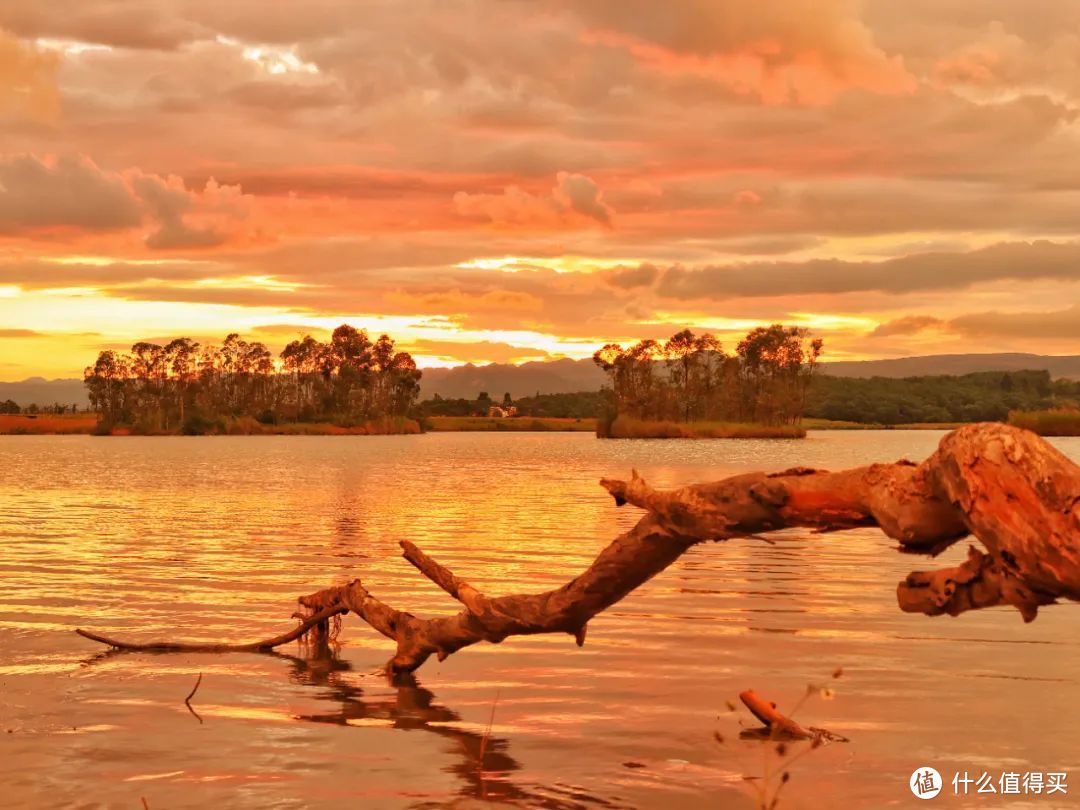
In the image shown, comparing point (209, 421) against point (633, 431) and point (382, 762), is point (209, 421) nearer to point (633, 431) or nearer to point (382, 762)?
point (633, 431)

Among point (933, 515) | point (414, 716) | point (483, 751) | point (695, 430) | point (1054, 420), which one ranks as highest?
point (1054, 420)

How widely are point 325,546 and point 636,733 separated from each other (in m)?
18.8

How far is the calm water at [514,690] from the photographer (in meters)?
9.96

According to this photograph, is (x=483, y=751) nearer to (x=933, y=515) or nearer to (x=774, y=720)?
→ (x=774, y=720)

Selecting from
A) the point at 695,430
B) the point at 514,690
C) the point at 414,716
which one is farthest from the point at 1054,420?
the point at 414,716

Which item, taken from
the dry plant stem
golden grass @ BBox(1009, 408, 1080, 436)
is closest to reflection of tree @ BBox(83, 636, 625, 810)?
the dry plant stem

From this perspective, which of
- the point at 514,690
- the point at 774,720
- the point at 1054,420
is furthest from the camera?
the point at 1054,420

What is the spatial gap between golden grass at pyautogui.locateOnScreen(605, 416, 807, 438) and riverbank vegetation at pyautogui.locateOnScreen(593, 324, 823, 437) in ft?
1.42

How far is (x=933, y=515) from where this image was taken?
755 cm

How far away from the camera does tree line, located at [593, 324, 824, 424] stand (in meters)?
158

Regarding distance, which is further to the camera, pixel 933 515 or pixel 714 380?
pixel 714 380

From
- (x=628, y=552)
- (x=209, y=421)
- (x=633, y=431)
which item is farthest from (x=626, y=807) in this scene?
(x=209, y=421)

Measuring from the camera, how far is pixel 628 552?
10.3m

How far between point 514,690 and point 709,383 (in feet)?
530
